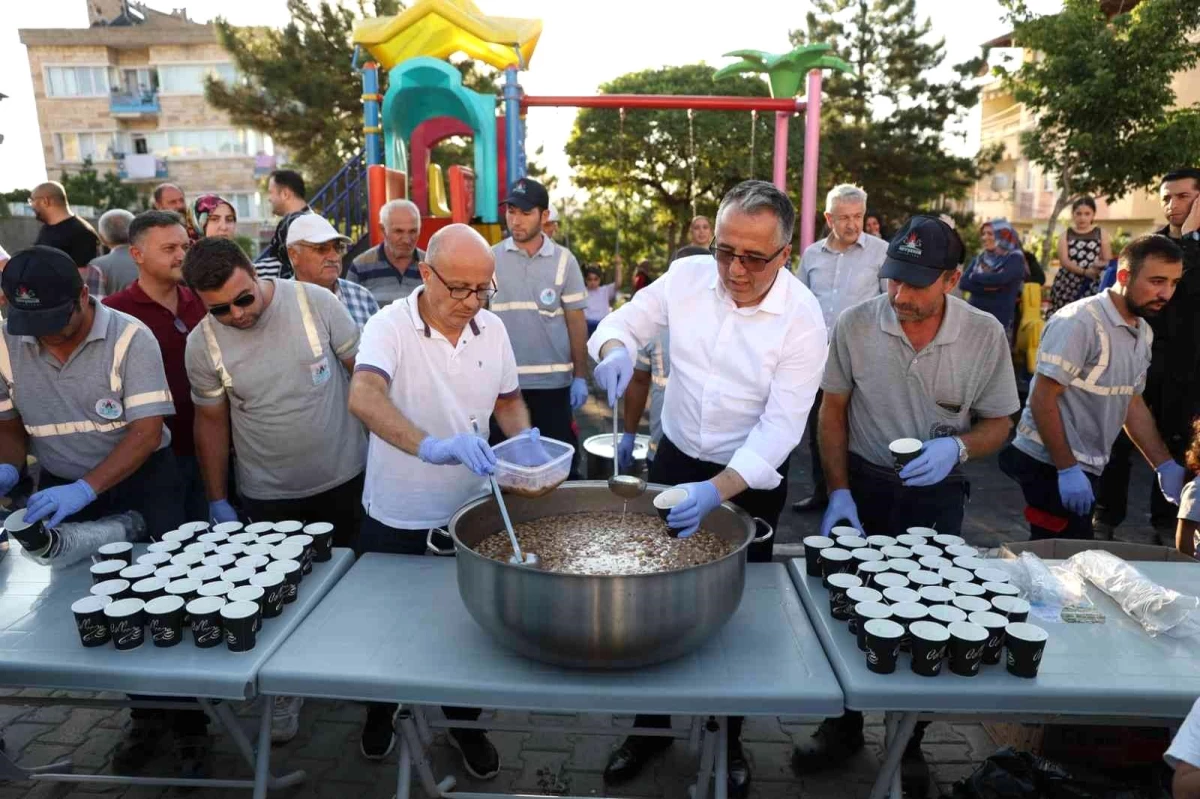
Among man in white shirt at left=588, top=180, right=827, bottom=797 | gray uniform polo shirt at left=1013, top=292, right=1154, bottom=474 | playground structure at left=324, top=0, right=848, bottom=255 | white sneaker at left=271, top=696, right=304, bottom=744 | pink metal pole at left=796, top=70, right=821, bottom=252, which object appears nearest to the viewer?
man in white shirt at left=588, top=180, right=827, bottom=797

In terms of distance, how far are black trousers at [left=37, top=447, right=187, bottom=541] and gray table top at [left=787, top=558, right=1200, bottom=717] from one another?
6.94ft

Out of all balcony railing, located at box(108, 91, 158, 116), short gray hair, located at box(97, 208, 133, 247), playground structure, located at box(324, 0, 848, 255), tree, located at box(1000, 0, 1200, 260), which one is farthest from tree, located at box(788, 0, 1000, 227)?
balcony railing, located at box(108, 91, 158, 116)

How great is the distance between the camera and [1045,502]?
9.40ft

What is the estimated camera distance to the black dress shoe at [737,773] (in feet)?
7.56

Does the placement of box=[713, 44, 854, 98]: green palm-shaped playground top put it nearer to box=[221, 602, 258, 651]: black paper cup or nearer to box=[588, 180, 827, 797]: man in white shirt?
box=[588, 180, 827, 797]: man in white shirt

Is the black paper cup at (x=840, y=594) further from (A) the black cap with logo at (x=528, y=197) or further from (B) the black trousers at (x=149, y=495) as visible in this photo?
(A) the black cap with logo at (x=528, y=197)

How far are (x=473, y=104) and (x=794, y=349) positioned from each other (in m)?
5.26

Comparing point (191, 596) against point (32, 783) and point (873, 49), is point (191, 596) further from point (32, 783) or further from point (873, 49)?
point (873, 49)

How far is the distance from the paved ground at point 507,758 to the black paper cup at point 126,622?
3.21ft

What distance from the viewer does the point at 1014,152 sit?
27078 millimetres

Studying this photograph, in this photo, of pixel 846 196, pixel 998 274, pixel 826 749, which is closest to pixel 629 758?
pixel 826 749

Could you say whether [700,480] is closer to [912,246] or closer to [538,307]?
[912,246]

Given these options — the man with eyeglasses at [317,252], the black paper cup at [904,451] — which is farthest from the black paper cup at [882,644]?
the man with eyeglasses at [317,252]

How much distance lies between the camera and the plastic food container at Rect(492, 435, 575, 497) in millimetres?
1901
